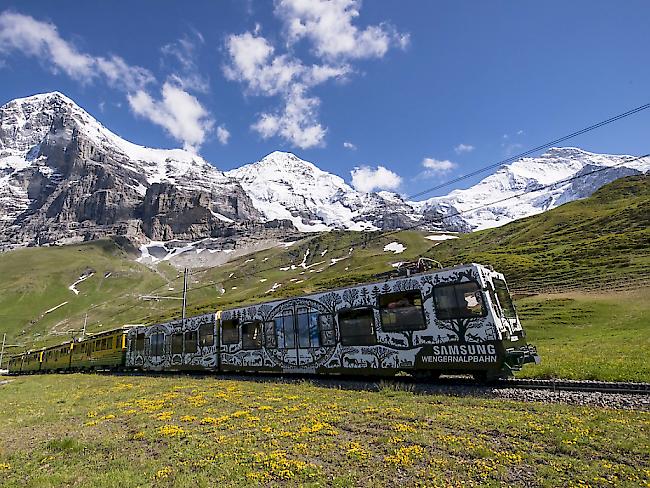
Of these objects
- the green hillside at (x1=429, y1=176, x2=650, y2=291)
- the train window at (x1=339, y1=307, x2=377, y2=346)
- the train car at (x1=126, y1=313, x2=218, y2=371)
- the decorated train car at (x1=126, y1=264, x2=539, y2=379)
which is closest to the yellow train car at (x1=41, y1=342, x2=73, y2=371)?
the train car at (x1=126, y1=313, x2=218, y2=371)

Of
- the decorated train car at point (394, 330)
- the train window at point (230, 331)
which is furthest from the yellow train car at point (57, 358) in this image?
the decorated train car at point (394, 330)

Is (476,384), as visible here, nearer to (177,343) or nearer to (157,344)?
(177,343)

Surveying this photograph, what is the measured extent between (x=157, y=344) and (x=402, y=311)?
79.1ft

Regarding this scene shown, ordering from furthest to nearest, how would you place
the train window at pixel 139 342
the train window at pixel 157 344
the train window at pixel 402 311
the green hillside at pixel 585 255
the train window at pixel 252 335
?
the green hillside at pixel 585 255
the train window at pixel 139 342
the train window at pixel 157 344
the train window at pixel 252 335
the train window at pixel 402 311

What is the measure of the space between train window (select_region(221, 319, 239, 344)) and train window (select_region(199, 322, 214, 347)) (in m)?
1.30

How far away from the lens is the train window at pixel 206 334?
86.6 feet

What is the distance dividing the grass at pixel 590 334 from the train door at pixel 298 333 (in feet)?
30.8

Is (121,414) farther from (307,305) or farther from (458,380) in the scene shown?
(458,380)

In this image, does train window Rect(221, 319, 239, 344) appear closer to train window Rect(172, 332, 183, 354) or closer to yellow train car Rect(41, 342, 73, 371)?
train window Rect(172, 332, 183, 354)

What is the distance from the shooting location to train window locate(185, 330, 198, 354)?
91.7 ft

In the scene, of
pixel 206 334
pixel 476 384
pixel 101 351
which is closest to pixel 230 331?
pixel 206 334

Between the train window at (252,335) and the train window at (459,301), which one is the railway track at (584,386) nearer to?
the train window at (459,301)

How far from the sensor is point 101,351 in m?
41.1

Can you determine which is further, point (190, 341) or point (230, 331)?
point (190, 341)
